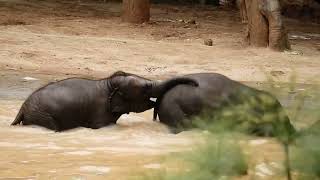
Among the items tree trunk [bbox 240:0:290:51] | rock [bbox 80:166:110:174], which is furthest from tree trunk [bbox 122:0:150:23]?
rock [bbox 80:166:110:174]

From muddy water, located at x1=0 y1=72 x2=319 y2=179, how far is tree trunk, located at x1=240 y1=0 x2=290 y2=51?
7350mm

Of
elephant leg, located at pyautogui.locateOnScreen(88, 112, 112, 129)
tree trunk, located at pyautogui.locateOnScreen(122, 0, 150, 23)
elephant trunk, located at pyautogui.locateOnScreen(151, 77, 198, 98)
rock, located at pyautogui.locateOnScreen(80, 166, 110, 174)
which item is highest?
rock, located at pyautogui.locateOnScreen(80, 166, 110, 174)

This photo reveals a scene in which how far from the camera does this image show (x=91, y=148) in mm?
6379

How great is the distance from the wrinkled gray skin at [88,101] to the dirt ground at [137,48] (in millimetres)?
2329

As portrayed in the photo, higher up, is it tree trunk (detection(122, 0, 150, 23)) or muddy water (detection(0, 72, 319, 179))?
muddy water (detection(0, 72, 319, 179))

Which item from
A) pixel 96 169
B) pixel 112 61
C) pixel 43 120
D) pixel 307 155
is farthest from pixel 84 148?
pixel 112 61

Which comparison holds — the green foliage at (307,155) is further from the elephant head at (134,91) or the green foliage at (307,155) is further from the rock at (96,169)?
the elephant head at (134,91)

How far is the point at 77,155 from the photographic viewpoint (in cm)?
594

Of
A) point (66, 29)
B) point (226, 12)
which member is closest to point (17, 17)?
point (66, 29)

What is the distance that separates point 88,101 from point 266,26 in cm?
878

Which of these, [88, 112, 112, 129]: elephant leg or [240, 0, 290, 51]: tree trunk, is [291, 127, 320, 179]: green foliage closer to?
[88, 112, 112, 129]: elephant leg

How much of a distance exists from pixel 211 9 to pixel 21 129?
62.5ft

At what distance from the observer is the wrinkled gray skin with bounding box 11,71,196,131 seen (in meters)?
8.12

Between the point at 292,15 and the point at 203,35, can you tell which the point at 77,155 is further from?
the point at 292,15
